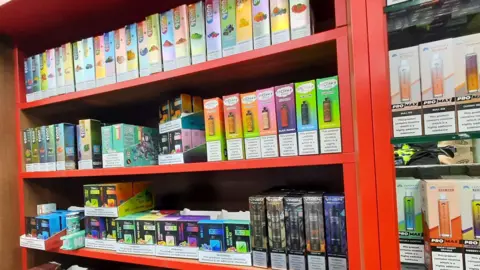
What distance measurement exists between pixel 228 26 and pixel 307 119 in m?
0.44

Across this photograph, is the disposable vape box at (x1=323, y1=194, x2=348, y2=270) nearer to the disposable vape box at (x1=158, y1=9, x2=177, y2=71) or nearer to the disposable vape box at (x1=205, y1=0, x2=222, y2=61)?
the disposable vape box at (x1=205, y1=0, x2=222, y2=61)

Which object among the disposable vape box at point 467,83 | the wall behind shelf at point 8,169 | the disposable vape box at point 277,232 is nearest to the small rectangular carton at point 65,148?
the wall behind shelf at point 8,169

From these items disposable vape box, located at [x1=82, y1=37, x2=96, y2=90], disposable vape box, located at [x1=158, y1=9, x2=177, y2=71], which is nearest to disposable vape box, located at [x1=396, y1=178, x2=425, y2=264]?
disposable vape box, located at [x1=158, y1=9, x2=177, y2=71]

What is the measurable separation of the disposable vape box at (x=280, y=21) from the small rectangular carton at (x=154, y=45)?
1.55 ft

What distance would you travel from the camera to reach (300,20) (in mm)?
1019

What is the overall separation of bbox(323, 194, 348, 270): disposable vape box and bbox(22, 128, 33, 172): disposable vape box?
1.44 meters

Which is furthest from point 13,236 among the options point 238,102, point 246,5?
point 246,5

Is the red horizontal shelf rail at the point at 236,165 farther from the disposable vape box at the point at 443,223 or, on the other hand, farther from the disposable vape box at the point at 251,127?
the disposable vape box at the point at 443,223

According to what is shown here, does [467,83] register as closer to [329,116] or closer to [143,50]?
[329,116]

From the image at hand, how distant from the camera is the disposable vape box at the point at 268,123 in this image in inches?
41.8

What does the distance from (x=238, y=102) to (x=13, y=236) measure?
1.36 meters

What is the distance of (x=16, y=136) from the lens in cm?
166

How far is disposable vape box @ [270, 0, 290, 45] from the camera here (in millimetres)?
1038

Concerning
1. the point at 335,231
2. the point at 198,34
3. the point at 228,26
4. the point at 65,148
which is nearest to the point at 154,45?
the point at 198,34
